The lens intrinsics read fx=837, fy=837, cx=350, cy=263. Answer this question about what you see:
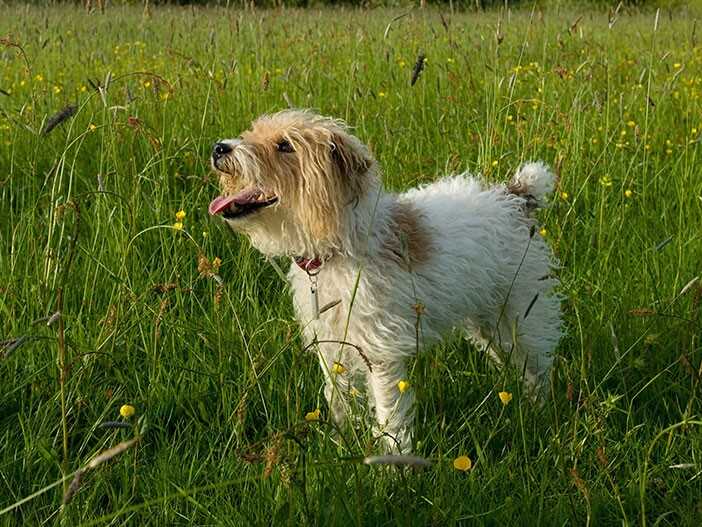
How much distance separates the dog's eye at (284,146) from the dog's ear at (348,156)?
0.14m

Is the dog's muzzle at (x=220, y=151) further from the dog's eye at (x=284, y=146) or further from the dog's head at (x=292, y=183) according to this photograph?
the dog's eye at (x=284, y=146)

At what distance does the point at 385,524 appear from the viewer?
2.08 meters

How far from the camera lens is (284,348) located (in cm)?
191

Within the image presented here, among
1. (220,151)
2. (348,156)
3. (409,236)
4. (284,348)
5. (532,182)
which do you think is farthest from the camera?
(532,182)

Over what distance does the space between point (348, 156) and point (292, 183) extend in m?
0.22

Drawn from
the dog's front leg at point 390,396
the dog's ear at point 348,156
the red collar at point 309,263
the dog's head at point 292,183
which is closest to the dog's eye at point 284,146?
the dog's head at point 292,183

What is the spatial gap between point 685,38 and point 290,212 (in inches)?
312

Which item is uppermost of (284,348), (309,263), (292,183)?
(292,183)

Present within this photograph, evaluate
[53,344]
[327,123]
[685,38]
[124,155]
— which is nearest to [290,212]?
[327,123]

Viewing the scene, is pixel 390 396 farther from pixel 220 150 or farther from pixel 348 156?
pixel 220 150

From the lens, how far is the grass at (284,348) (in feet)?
7.13

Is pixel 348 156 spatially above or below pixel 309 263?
above

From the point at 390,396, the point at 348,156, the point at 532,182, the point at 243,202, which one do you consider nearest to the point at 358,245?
the point at 348,156

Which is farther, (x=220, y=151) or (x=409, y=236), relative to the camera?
(x=409, y=236)
